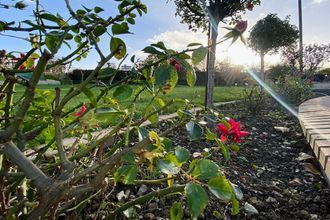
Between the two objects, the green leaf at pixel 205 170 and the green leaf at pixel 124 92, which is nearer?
the green leaf at pixel 205 170

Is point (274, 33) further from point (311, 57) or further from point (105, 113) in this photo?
point (105, 113)

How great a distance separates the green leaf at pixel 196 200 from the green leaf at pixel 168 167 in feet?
0.16

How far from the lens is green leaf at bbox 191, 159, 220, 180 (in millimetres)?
645

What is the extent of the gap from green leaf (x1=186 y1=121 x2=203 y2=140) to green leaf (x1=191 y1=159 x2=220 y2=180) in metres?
0.09

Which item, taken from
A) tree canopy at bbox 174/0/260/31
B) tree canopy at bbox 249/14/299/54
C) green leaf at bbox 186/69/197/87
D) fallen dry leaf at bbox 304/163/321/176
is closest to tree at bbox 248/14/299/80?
tree canopy at bbox 249/14/299/54

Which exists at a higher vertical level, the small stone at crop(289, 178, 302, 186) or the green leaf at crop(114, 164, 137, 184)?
the green leaf at crop(114, 164, 137, 184)

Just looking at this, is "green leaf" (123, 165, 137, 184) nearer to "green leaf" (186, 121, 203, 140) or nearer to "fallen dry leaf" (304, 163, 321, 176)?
"green leaf" (186, 121, 203, 140)

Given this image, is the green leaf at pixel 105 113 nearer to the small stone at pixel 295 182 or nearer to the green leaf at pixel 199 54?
the green leaf at pixel 199 54

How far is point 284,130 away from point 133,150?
11.0 feet

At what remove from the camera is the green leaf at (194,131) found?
2.46 ft

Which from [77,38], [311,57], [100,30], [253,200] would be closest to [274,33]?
[311,57]

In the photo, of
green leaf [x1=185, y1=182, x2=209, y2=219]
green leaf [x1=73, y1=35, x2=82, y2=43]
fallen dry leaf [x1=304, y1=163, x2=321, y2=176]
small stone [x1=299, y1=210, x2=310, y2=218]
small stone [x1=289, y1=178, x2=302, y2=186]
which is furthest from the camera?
fallen dry leaf [x1=304, y1=163, x2=321, y2=176]

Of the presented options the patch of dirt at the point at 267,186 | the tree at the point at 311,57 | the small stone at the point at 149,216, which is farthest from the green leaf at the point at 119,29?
the tree at the point at 311,57

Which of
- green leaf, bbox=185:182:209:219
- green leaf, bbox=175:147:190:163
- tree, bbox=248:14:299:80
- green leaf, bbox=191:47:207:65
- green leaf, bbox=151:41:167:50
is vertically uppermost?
tree, bbox=248:14:299:80
